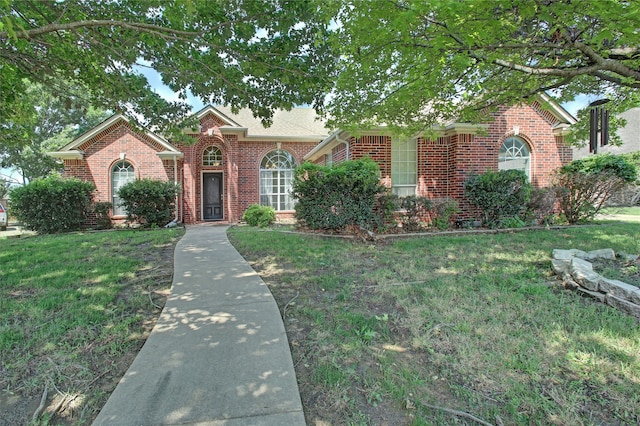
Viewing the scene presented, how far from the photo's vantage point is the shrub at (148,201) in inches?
496

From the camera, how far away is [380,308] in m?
4.04

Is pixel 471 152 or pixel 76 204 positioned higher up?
pixel 471 152

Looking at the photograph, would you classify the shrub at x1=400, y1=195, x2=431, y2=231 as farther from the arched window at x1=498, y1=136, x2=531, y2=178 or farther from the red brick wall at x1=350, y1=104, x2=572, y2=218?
the arched window at x1=498, y1=136, x2=531, y2=178

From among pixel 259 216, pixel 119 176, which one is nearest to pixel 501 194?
pixel 259 216

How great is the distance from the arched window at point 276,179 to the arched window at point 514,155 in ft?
29.9

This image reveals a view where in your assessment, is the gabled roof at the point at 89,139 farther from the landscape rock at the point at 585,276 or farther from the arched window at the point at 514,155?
the landscape rock at the point at 585,276

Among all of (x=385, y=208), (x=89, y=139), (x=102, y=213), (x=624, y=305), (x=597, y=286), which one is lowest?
(x=624, y=305)

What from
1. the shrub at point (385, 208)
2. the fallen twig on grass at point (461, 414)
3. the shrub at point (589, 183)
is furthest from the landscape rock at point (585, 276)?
the shrub at point (589, 183)

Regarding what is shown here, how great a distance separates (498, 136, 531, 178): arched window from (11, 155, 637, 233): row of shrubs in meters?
1.10

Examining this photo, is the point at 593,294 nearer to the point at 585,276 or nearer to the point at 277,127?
the point at 585,276

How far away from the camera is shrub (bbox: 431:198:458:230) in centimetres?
946

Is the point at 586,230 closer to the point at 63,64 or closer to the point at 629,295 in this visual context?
the point at 629,295

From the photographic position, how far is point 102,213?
1340 cm

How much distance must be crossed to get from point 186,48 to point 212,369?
208 inches
